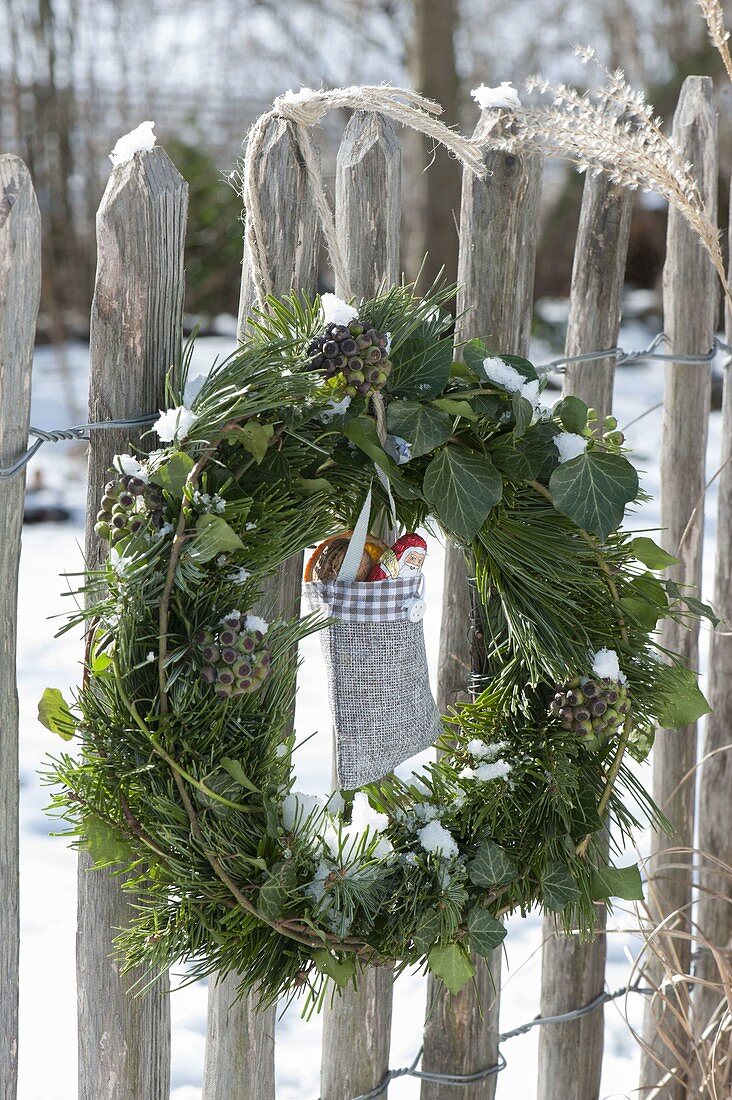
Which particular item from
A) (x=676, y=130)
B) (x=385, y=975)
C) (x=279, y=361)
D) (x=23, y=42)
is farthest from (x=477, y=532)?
(x=23, y=42)

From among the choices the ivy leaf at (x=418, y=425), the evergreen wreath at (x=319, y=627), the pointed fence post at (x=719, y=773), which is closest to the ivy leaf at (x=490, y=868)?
the evergreen wreath at (x=319, y=627)

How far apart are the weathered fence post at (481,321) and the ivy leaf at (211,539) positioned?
506 millimetres

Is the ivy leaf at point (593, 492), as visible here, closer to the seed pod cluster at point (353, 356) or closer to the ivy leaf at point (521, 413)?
the ivy leaf at point (521, 413)

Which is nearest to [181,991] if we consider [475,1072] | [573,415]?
[475,1072]

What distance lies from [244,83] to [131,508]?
333 inches

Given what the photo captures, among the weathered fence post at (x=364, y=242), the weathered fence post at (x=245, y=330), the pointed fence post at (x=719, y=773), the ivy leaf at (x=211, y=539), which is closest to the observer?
the ivy leaf at (x=211, y=539)

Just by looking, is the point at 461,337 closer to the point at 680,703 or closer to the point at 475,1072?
the point at 680,703

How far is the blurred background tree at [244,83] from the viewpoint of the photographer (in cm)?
566

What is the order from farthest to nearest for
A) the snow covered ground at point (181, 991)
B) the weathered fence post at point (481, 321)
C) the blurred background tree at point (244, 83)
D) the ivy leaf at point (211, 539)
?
the blurred background tree at point (244, 83), the snow covered ground at point (181, 991), the weathered fence post at point (481, 321), the ivy leaf at point (211, 539)

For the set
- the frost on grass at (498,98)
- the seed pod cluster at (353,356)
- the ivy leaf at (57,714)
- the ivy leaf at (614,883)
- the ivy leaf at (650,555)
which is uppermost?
the frost on grass at (498,98)

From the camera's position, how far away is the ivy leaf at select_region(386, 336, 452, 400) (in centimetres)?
115

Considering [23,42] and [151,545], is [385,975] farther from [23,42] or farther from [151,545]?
[23,42]

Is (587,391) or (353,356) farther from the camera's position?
(587,391)

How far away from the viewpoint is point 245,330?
1.24 m
